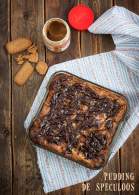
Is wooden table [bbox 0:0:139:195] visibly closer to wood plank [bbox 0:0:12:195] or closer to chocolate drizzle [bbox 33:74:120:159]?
wood plank [bbox 0:0:12:195]

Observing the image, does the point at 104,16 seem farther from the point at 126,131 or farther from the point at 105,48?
the point at 126,131

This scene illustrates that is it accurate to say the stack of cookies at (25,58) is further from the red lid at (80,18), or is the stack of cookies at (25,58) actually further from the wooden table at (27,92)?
the red lid at (80,18)

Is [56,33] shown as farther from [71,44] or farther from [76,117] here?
[76,117]

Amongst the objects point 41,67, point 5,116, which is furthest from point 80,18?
point 5,116

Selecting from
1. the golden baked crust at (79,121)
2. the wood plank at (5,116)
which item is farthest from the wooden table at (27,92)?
Answer: the golden baked crust at (79,121)

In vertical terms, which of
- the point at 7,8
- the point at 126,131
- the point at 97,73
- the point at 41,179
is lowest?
the point at 41,179

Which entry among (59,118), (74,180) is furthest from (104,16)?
(74,180)

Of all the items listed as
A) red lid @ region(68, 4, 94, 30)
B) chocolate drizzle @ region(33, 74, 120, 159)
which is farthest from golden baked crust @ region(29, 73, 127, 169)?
red lid @ region(68, 4, 94, 30)

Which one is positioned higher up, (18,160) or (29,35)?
(29,35)
